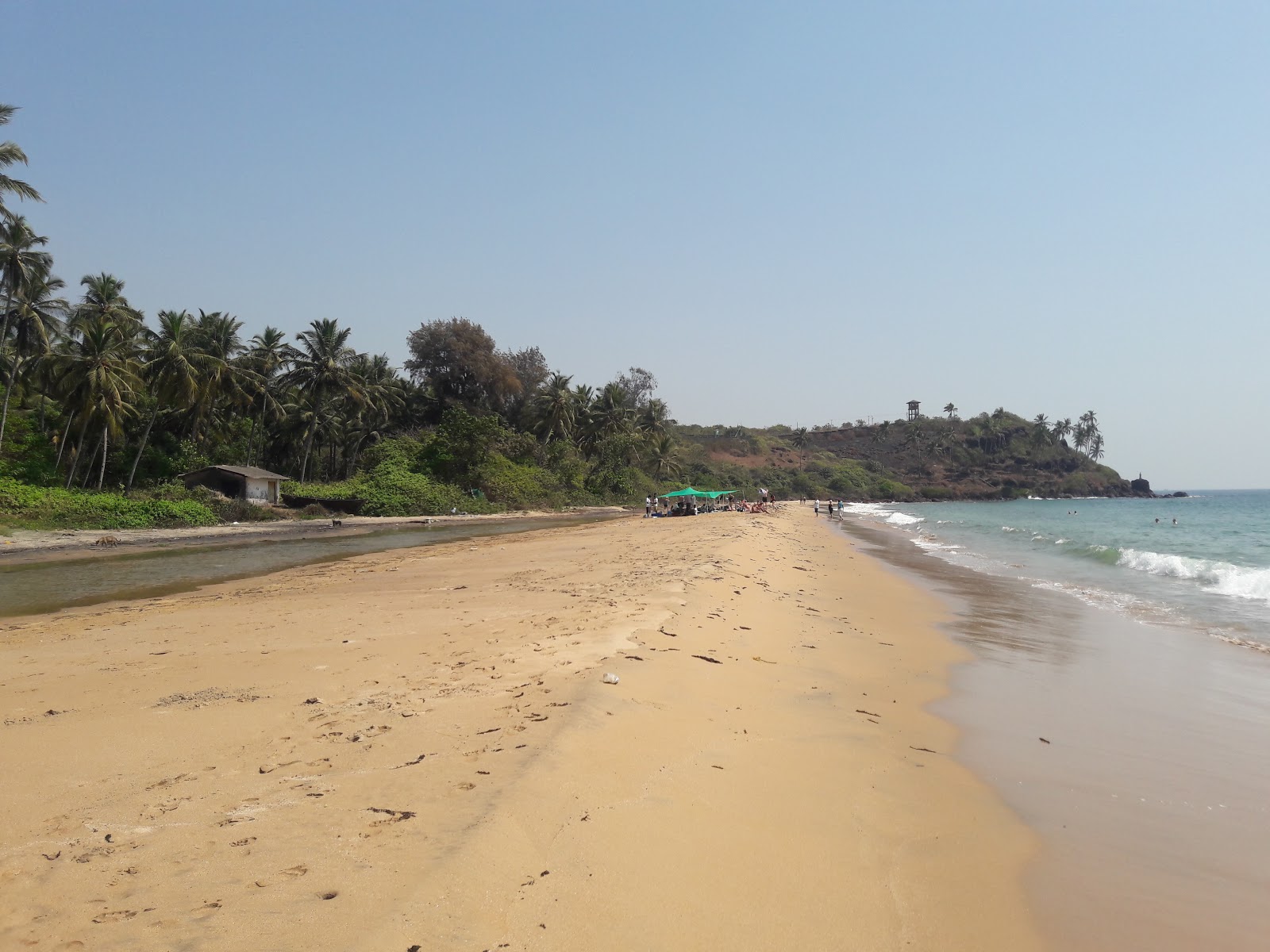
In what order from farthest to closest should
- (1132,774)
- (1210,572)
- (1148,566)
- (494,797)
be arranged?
(1148,566) < (1210,572) < (1132,774) < (494,797)

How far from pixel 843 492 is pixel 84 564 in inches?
Answer: 4089

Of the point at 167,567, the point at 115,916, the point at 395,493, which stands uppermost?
the point at 115,916

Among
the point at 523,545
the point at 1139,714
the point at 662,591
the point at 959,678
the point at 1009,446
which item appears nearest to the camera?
the point at 1139,714

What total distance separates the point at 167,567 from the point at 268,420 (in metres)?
36.2

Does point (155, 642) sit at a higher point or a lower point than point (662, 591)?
lower

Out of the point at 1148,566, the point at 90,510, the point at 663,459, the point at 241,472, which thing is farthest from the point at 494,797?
the point at 663,459

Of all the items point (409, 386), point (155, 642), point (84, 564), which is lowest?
point (84, 564)

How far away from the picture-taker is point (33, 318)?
1470 inches

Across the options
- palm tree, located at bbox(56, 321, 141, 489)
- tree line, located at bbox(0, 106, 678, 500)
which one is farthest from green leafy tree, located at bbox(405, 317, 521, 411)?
palm tree, located at bbox(56, 321, 141, 489)

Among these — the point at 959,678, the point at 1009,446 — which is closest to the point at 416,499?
the point at 959,678

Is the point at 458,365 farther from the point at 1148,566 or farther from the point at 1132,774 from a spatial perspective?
the point at 1132,774

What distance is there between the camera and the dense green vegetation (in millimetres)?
36125

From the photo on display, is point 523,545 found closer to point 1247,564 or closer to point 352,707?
point 352,707

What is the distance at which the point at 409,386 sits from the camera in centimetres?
6384
